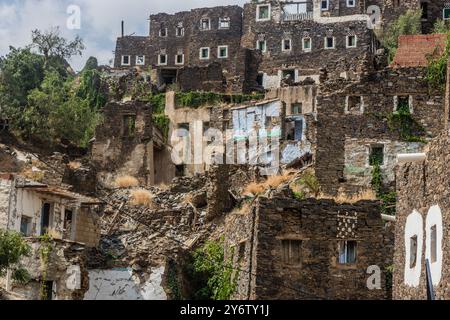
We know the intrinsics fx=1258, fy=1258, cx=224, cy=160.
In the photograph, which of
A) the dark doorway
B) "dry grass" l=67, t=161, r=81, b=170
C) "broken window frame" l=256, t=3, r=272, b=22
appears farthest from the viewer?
"broken window frame" l=256, t=3, r=272, b=22

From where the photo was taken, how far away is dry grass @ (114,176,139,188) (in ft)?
190

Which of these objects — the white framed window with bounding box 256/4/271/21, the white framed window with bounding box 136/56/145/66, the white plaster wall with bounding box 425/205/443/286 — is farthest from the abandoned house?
the white framed window with bounding box 136/56/145/66

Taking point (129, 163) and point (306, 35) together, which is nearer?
point (129, 163)

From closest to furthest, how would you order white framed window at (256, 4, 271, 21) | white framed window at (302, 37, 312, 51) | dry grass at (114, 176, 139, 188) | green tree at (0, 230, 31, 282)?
green tree at (0, 230, 31, 282) < dry grass at (114, 176, 139, 188) < white framed window at (302, 37, 312, 51) < white framed window at (256, 4, 271, 21)

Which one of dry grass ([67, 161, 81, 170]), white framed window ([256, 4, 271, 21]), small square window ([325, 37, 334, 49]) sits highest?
white framed window ([256, 4, 271, 21])

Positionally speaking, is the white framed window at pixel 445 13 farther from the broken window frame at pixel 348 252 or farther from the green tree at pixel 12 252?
the green tree at pixel 12 252

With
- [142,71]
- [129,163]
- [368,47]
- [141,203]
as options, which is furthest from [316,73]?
[141,203]

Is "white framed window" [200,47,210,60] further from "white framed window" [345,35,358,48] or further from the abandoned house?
the abandoned house

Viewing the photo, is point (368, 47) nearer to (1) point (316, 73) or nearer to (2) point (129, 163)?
(1) point (316, 73)

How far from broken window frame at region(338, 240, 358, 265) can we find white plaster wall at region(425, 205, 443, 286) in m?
9.21

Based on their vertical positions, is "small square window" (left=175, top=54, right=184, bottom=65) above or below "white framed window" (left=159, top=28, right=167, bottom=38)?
below

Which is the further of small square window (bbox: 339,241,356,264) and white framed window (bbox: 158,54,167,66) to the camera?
white framed window (bbox: 158,54,167,66)
